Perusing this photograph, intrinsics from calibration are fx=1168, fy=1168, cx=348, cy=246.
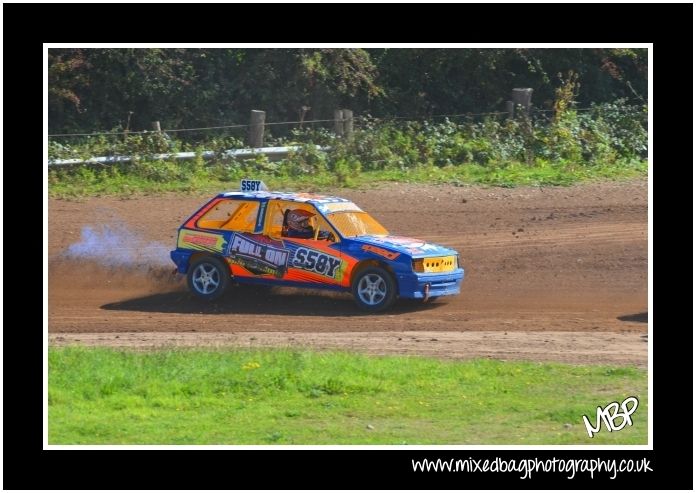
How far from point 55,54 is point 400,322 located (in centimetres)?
1378

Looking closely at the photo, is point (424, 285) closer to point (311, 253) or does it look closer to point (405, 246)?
point (405, 246)

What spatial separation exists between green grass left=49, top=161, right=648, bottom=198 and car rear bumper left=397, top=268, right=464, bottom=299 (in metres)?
6.69

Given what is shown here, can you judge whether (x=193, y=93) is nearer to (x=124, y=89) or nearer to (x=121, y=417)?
(x=124, y=89)

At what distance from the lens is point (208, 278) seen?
675 inches

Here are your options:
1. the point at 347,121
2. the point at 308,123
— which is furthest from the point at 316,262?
the point at 308,123

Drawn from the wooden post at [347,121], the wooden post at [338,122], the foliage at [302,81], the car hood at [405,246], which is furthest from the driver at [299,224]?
the foliage at [302,81]

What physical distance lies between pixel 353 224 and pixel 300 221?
0.79m

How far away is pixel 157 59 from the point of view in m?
27.6

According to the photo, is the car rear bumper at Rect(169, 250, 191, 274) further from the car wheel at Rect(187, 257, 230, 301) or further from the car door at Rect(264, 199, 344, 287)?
the car door at Rect(264, 199, 344, 287)

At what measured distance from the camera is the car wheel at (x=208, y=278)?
1705 centimetres

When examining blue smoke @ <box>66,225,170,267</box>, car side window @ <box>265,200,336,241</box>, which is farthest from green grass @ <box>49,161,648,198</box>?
car side window @ <box>265,200,336,241</box>

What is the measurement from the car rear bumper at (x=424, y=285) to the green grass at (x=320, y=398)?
270 cm

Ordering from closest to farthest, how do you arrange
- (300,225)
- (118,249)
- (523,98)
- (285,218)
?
(300,225) → (285,218) → (118,249) → (523,98)

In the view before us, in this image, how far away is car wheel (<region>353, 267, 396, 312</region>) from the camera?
53.2 ft
